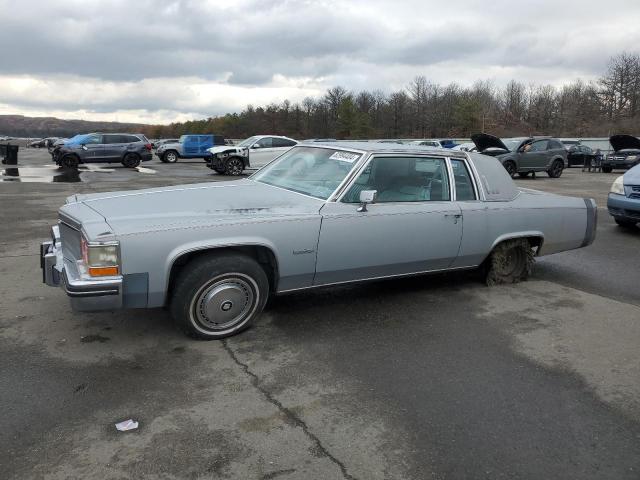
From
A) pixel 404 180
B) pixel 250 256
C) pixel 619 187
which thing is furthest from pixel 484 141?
pixel 250 256

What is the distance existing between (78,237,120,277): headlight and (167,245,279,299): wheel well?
0.40 meters

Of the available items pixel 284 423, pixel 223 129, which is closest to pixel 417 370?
pixel 284 423

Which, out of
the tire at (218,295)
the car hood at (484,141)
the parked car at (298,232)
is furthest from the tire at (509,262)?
the car hood at (484,141)

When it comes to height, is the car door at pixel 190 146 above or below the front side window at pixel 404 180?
above

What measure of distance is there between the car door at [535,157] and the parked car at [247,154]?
29.4ft

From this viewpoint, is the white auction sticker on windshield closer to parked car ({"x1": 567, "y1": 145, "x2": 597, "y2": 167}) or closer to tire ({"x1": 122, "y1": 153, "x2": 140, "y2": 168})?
tire ({"x1": 122, "y1": 153, "x2": 140, "y2": 168})

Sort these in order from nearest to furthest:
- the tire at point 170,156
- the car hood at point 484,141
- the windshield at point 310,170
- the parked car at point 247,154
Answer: the windshield at point 310,170
the car hood at point 484,141
the parked car at point 247,154
the tire at point 170,156

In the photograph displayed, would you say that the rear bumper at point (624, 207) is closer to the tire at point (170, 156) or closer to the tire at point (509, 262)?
the tire at point (509, 262)

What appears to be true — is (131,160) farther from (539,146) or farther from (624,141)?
(624,141)

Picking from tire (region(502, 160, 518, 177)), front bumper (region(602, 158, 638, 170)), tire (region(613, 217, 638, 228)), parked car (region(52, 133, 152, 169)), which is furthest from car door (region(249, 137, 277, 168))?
front bumper (region(602, 158, 638, 170))

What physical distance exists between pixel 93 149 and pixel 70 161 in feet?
3.84

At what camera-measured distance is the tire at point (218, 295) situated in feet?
12.5

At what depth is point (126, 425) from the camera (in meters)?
2.88

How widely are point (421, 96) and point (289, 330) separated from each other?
8543 cm
